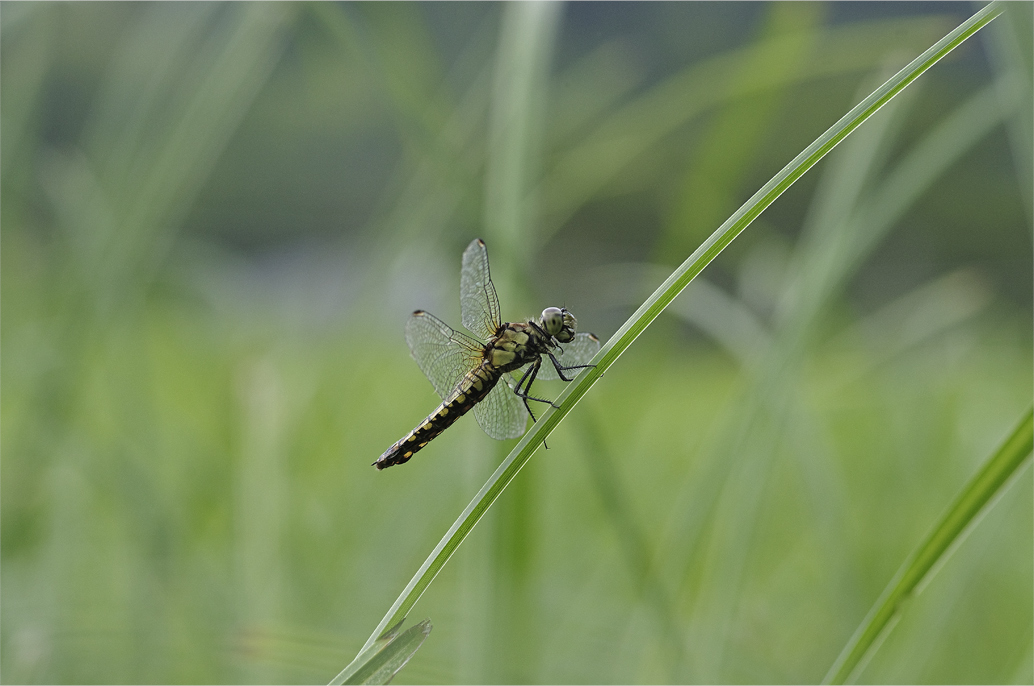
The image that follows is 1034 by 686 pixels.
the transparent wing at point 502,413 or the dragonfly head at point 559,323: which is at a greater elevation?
the dragonfly head at point 559,323

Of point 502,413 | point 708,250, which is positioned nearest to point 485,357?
point 502,413

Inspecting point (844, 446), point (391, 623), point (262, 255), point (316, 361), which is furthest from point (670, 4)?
point (391, 623)

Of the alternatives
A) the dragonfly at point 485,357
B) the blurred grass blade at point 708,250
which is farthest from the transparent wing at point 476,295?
the blurred grass blade at point 708,250

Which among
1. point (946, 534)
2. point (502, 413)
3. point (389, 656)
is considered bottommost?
point (946, 534)

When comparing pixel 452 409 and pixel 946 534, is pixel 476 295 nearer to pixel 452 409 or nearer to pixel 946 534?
pixel 452 409

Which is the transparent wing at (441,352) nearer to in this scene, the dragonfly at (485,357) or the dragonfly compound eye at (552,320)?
the dragonfly at (485,357)

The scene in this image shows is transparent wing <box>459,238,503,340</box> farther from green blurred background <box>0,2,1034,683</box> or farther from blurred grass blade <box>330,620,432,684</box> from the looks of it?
blurred grass blade <box>330,620,432,684</box>

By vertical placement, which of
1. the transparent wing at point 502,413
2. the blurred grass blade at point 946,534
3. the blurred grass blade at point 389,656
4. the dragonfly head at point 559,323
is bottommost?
the blurred grass blade at point 946,534
